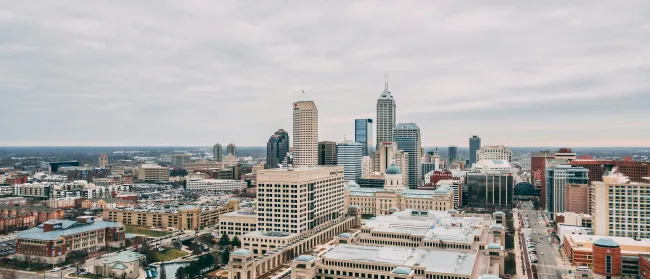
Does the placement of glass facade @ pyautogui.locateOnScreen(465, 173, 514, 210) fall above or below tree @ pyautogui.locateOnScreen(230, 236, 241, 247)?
above

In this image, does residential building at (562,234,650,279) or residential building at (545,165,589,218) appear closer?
residential building at (562,234,650,279)

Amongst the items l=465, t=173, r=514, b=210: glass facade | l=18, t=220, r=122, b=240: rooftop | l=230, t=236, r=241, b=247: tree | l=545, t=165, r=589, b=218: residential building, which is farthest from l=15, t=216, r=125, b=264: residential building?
l=545, t=165, r=589, b=218: residential building

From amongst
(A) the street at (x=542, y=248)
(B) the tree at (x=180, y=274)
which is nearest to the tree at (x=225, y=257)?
(B) the tree at (x=180, y=274)

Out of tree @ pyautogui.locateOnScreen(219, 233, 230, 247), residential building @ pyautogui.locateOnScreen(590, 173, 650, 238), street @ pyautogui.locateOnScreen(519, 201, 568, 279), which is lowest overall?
street @ pyautogui.locateOnScreen(519, 201, 568, 279)

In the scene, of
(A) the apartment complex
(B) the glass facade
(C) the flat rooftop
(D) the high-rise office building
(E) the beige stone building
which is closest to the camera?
Answer: (C) the flat rooftop

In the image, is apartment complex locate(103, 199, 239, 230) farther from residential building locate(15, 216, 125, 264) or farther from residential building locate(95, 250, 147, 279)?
residential building locate(95, 250, 147, 279)

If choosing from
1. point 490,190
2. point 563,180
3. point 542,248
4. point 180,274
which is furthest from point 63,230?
point 490,190
